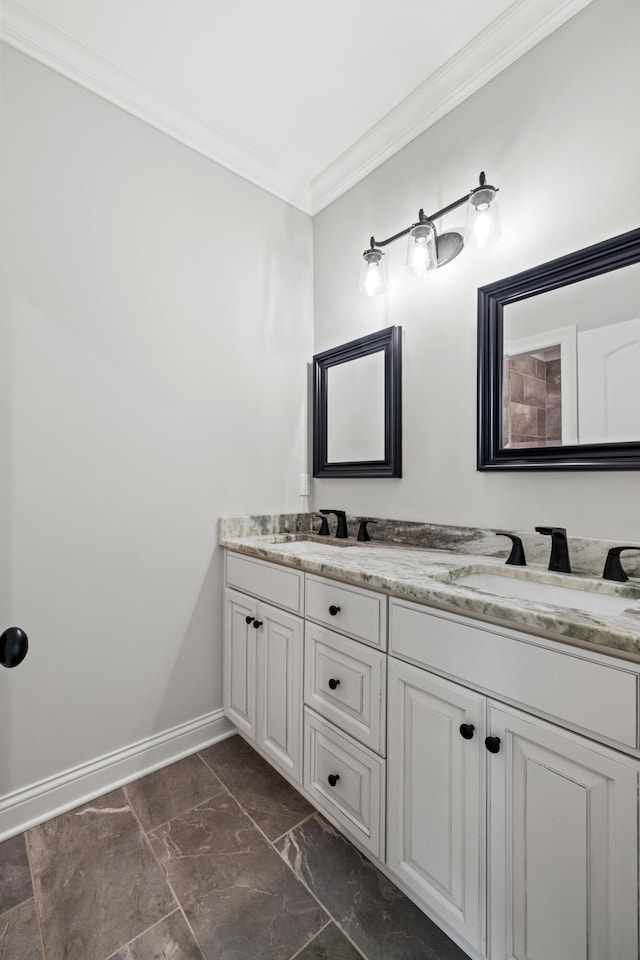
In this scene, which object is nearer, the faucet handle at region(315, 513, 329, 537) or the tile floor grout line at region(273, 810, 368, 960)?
the tile floor grout line at region(273, 810, 368, 960)

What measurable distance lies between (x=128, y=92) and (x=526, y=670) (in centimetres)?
232

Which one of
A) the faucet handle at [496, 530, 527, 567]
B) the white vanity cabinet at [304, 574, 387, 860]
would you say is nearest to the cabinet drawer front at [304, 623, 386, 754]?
the white vanity cabinet at [304, 574, 387, 860]

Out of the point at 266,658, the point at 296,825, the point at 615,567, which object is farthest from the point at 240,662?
the point at 615,567

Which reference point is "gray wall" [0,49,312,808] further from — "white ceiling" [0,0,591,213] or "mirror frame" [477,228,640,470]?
"mirror frame" [477,228,640,470]

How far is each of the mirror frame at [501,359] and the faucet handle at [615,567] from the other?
23cm

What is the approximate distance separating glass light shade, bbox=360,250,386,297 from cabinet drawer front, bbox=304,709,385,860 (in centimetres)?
166

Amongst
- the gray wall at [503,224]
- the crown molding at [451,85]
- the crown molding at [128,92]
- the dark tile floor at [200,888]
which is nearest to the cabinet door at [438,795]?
the dark tile floor at [200,888]

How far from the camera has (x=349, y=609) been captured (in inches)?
51.4

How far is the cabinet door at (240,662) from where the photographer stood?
174 centimetres

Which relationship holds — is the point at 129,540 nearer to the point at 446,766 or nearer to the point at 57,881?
the point at 57,881

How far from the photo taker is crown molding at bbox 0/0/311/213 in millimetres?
1439

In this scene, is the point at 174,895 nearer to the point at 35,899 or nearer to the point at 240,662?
the point at 35,899

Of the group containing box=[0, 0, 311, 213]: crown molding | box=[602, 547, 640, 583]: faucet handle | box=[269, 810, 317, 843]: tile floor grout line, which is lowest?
box=[269, 810, 317, 843]: tile floor grout line

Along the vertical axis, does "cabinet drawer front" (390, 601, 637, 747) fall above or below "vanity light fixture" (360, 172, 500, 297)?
below
